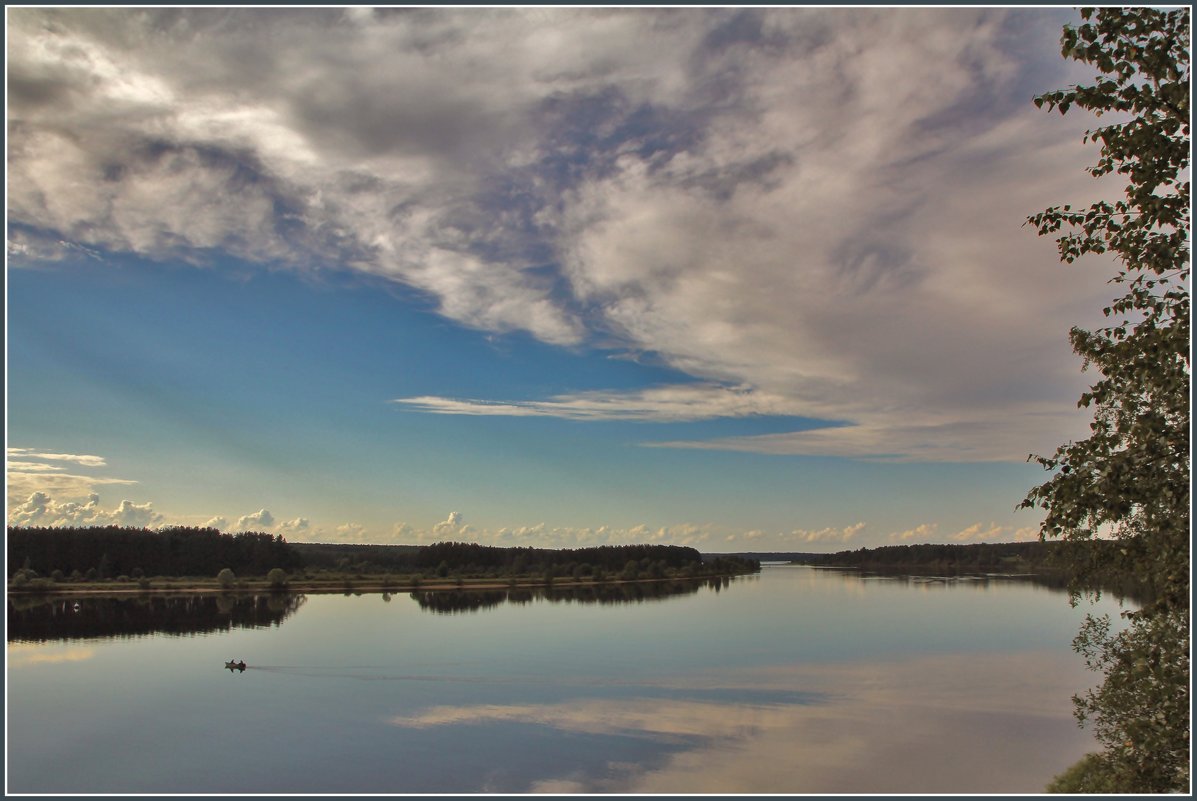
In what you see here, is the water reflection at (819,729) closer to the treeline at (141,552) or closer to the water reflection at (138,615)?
the water reflection at (138,615)

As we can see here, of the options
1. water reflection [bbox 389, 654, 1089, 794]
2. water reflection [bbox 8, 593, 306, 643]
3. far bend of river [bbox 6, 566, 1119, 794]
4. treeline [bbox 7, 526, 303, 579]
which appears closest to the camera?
water reflection [bbox 389, 654, 1089, 794]

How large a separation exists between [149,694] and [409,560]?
106 meters

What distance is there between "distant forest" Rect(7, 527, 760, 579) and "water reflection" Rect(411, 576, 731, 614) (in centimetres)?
1644

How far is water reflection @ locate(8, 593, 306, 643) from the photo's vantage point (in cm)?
5878

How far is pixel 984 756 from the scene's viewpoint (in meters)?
24.7

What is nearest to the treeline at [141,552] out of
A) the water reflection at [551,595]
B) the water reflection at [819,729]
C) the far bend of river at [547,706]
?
the water reflection at [551,595]

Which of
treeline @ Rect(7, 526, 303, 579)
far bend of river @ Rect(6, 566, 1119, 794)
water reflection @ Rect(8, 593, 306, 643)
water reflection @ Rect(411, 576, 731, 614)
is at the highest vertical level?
treeline @ Rect(7, 526, 303, 579)

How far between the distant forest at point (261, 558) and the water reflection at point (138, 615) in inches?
540

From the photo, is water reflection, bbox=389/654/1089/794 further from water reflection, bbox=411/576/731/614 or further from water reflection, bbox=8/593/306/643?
water reflection, bbox=411/576/731/614

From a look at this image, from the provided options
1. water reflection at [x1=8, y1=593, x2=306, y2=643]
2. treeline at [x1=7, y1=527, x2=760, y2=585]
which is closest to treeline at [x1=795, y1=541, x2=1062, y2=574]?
treeline at [x1=7, y1=527, x2=760, y2=585]

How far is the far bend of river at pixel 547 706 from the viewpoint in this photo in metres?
23.3

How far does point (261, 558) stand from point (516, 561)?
41.6 metres

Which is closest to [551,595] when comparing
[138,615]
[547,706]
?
[138,615]

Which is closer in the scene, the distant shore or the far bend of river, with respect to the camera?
the far bend of river
